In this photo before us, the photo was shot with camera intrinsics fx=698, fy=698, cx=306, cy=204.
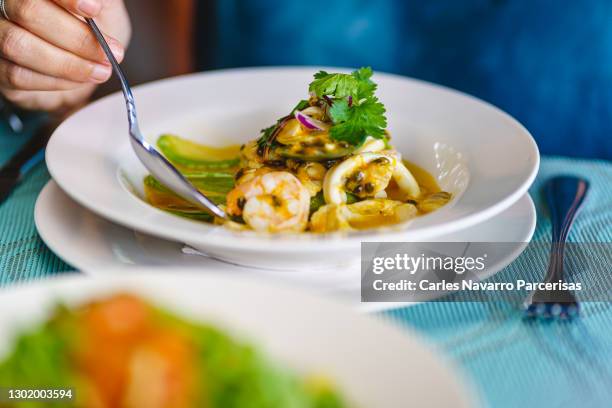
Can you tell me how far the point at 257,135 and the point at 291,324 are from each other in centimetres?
110

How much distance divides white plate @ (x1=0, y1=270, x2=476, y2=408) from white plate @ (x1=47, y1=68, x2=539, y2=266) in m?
0.25

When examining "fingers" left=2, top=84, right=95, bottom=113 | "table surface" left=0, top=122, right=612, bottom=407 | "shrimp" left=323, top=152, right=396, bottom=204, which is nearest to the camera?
"table surface" left=0, top=122, right=612, bottom=407

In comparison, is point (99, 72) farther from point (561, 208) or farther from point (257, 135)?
point (561, 208)

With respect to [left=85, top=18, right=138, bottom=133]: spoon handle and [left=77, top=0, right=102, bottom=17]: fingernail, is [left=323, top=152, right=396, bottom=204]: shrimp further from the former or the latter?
[left=77, top=0, right=102, bottom=17]: fingernail

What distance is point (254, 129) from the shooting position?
180 cm

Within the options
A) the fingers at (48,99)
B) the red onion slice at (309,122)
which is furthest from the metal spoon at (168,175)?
the fingers at (48,99)

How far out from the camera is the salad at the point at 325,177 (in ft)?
4.10

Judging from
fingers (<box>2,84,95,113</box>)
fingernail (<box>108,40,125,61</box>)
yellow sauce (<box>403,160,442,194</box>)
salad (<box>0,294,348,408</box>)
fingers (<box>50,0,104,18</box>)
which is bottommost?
fingers (<box>2,84,95,113</box>)

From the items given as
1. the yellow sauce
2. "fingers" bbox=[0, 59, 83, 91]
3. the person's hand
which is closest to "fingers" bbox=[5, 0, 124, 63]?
the person's hand

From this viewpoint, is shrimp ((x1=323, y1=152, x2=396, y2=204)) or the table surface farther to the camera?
shrimp ((x1=323, y1=152, x2=396, y2=204))

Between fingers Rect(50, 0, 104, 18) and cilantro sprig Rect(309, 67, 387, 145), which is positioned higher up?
fingers Rect(50, 0, 104, 18)

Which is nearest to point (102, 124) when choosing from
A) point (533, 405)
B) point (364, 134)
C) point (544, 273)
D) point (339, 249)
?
point (364, 134)

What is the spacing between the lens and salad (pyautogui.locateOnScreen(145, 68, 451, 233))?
4.10 ft

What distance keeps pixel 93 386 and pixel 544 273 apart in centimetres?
86
